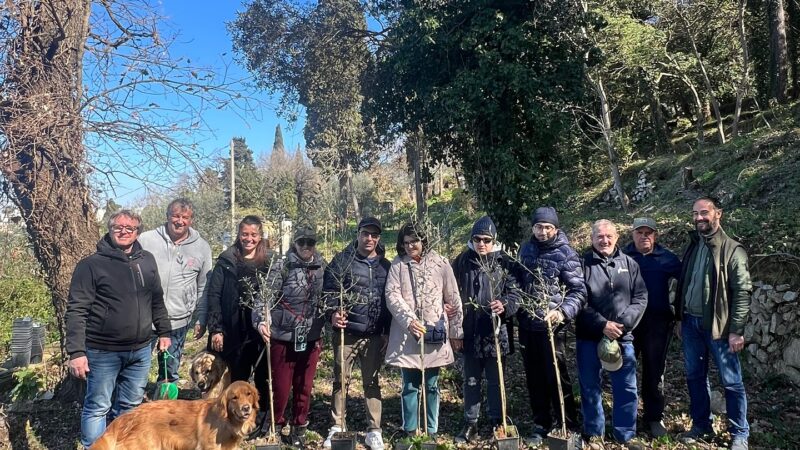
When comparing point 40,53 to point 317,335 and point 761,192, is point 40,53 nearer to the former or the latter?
point 317,335

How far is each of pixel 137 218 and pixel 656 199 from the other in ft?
42.2

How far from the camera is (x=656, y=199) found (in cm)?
1322

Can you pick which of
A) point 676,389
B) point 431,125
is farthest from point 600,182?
point 676,389

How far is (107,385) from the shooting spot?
3764 millimetres

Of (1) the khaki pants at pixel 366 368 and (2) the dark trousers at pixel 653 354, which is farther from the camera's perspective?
(1) the khaki pants at pixel 366 368

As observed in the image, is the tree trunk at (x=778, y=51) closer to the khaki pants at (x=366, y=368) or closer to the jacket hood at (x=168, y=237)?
the khaki pants at (x=366, y=368)

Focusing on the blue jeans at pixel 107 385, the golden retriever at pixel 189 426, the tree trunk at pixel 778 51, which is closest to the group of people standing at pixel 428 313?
the blue jeans at pixel 107 385

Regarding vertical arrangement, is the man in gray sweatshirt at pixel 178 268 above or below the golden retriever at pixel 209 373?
above

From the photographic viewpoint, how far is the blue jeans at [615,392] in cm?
401

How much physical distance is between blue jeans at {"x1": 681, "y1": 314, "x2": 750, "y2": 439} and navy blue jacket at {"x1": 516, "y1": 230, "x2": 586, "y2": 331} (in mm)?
1000

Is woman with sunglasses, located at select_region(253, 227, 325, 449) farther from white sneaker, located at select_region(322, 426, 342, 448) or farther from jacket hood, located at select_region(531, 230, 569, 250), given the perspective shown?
jacket hood, located at select_region(531, 230, 569, 250)

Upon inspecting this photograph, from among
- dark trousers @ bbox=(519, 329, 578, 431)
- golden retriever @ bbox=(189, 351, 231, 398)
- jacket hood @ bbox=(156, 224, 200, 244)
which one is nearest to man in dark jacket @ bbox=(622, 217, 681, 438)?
dark trousers @ bbox=(519, 329, 578, 431)

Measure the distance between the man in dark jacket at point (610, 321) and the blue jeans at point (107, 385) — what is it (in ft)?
11.7

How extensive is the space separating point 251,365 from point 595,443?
3015 millimetres
